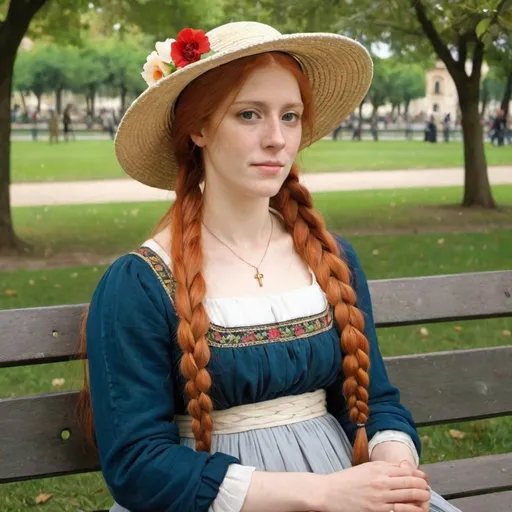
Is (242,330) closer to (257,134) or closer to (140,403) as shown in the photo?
(140,403)

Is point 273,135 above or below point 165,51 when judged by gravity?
below

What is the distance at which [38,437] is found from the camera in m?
2.54

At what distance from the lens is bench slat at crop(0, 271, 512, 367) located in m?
2.51

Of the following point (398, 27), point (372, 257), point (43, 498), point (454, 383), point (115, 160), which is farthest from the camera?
point (115, 160)

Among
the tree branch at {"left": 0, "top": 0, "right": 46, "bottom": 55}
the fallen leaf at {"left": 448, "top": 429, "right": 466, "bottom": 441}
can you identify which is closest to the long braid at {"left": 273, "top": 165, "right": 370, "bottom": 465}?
the fallen leaf at {"left": 448, "top": 429, "right": 466, "bottom": 441}

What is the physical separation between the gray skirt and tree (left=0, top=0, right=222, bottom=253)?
887cm

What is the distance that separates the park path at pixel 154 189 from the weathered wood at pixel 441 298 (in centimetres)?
1226

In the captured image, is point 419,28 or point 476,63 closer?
point 476,63

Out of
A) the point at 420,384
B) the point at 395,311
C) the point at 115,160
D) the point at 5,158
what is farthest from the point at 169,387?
the point at 115,160

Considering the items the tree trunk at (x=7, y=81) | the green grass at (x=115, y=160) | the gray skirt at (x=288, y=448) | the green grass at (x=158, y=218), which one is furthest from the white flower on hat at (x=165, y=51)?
the green grass at (x=115, y=160)

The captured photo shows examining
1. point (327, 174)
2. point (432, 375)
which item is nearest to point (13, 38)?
point (432, 375)

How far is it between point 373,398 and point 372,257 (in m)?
7.48

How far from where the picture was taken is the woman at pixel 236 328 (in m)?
2.10

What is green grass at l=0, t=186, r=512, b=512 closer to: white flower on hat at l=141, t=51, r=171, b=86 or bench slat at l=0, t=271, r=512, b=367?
bench slat at l=0, t=271, r=512, b=367
